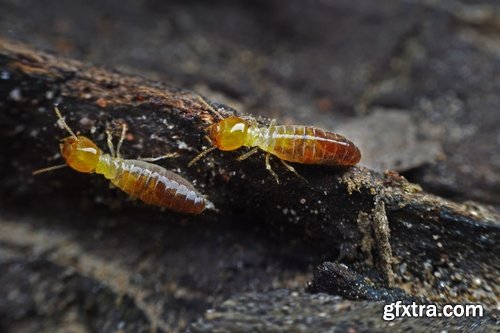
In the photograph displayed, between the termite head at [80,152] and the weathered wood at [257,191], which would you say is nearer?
the weathered wood at [257,191]

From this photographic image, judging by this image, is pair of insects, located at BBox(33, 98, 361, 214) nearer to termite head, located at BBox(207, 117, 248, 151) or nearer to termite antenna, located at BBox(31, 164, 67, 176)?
termite head, located at BBox(207, 117, 248, 151)

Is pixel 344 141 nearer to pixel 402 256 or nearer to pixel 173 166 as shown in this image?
pixel 402 256

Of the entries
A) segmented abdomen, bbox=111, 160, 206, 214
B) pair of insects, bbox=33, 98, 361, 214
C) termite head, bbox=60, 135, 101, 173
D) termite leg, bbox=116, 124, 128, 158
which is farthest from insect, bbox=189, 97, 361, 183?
termite head, bbox=60, 135, 101, 173

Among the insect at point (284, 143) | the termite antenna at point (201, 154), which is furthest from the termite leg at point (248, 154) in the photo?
the termite antenna at point (201, 154)

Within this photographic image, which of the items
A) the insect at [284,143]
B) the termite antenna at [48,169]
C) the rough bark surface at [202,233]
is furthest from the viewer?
the termite antenna at [48,169]

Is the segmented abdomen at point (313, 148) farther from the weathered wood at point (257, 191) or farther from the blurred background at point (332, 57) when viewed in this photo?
the blurred background at point (332, 57)

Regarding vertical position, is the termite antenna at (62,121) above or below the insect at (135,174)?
above

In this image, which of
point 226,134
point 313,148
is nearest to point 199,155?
point 226,134

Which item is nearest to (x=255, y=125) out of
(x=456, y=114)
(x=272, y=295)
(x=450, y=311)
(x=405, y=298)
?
(x=272, y=295)
